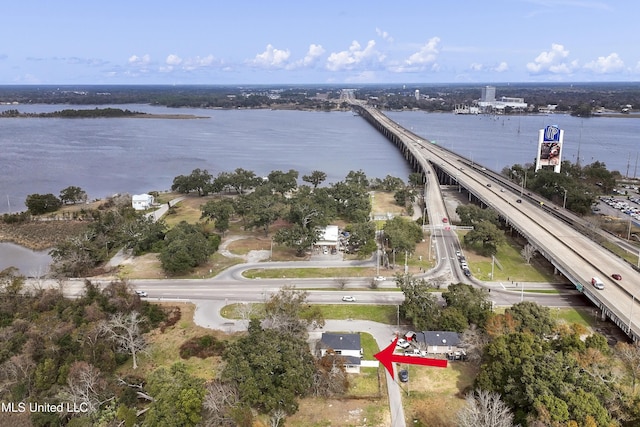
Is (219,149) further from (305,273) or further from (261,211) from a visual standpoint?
(305,273)

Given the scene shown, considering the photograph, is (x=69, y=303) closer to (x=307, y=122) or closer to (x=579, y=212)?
(x=579, y=212)

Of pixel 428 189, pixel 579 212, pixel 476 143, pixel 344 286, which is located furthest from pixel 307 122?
pixel 344 286

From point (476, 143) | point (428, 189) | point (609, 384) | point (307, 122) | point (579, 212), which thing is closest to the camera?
point (609, 384)

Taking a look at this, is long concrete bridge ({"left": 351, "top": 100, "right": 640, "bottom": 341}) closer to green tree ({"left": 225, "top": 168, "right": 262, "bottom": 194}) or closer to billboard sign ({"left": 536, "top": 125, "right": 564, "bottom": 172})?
billboard sign ({"left": 536, "top": 125, "right": 564, "bottom": 172})

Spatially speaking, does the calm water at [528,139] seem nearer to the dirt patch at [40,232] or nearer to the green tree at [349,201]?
the green tree at [349,201]

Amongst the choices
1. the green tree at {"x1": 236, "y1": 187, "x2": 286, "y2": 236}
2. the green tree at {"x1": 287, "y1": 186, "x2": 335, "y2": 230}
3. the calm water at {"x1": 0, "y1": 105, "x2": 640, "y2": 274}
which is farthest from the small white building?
the green tree at {"x1": 287, "y1": 186, "x2": 335, "y2": 230}

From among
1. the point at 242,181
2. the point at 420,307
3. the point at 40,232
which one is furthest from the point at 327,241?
the point at 40,232

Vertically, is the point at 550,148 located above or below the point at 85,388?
above
